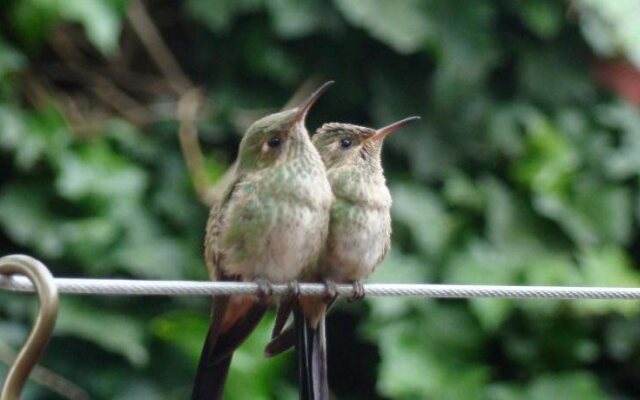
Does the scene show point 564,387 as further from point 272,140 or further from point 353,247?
point 272,140

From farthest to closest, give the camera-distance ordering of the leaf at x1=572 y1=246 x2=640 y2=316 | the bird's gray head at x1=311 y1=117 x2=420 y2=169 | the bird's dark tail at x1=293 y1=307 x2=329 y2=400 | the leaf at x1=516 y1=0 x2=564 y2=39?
1. the leaf at x1=516 y1=0 x2=564 y2=39
2. the leaf at x1=572 y1=246 x2=640 y2=316
3. the bird's gray head at x1=311 y1=117 x2=420 y2=169
4. the bird's dark tail at x1=293 y1=307 x2=329 y2=400

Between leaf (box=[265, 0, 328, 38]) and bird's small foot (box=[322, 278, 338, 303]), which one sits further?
leaf (box=[265, 0, 328, 38])

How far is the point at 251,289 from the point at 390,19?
→ 2002 millimetres

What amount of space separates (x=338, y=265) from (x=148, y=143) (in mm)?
1702

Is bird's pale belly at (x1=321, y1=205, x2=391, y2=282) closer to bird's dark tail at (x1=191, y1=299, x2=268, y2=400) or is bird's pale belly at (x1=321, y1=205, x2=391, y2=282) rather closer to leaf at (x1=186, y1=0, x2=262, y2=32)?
bird's dark tail at (x1=191, y1=299, x2=268, y2=400)

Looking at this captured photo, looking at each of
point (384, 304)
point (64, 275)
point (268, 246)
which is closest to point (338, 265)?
point (268, 246)

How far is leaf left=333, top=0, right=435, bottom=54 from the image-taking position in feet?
14.5

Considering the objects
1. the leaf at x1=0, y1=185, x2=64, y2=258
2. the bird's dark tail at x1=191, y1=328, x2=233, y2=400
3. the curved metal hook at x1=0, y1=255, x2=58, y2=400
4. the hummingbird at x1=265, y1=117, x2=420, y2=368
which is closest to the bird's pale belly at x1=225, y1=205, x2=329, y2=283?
the hummingbird at x1=265, y1=117, x2=420, y2=368

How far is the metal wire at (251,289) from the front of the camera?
2.04m

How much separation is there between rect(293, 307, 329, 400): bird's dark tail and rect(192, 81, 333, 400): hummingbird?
99 millimetres

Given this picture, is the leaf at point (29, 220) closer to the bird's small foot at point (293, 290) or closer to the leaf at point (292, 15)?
the leaf at point (292, 15)

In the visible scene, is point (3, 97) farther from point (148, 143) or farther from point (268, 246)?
point (268, 246)

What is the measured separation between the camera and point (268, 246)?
9.56 feet

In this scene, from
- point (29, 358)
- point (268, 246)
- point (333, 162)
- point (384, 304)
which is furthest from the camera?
point (384, 304)
